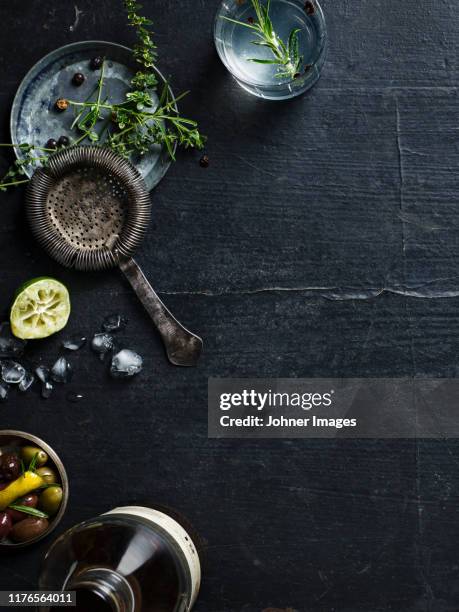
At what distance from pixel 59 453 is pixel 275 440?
0.38 meters

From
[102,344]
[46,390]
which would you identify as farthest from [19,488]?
[102,344]

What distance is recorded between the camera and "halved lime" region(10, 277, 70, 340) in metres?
1.29

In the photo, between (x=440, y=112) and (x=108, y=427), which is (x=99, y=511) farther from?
(x=440, y=112)

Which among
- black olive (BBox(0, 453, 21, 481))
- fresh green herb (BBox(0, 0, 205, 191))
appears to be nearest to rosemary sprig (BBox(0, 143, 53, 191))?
fresh green herb (BBox(0, 0, 205, 191))

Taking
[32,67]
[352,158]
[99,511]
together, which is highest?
[32,67]

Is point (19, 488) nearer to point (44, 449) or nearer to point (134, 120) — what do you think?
point (44, 449)

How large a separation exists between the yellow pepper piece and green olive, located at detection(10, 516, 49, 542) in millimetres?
43

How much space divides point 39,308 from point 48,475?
286mm

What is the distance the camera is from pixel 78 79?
1318 millimetres

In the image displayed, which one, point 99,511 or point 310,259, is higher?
point 310,259

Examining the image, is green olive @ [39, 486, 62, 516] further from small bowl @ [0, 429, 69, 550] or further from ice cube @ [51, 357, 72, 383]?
ice cube @ [51, 357, 72, 383]

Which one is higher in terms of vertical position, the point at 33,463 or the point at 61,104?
the point at 61,104

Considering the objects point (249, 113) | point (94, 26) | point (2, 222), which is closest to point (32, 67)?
point (94, 26)

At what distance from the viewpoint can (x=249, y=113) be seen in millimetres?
1354
